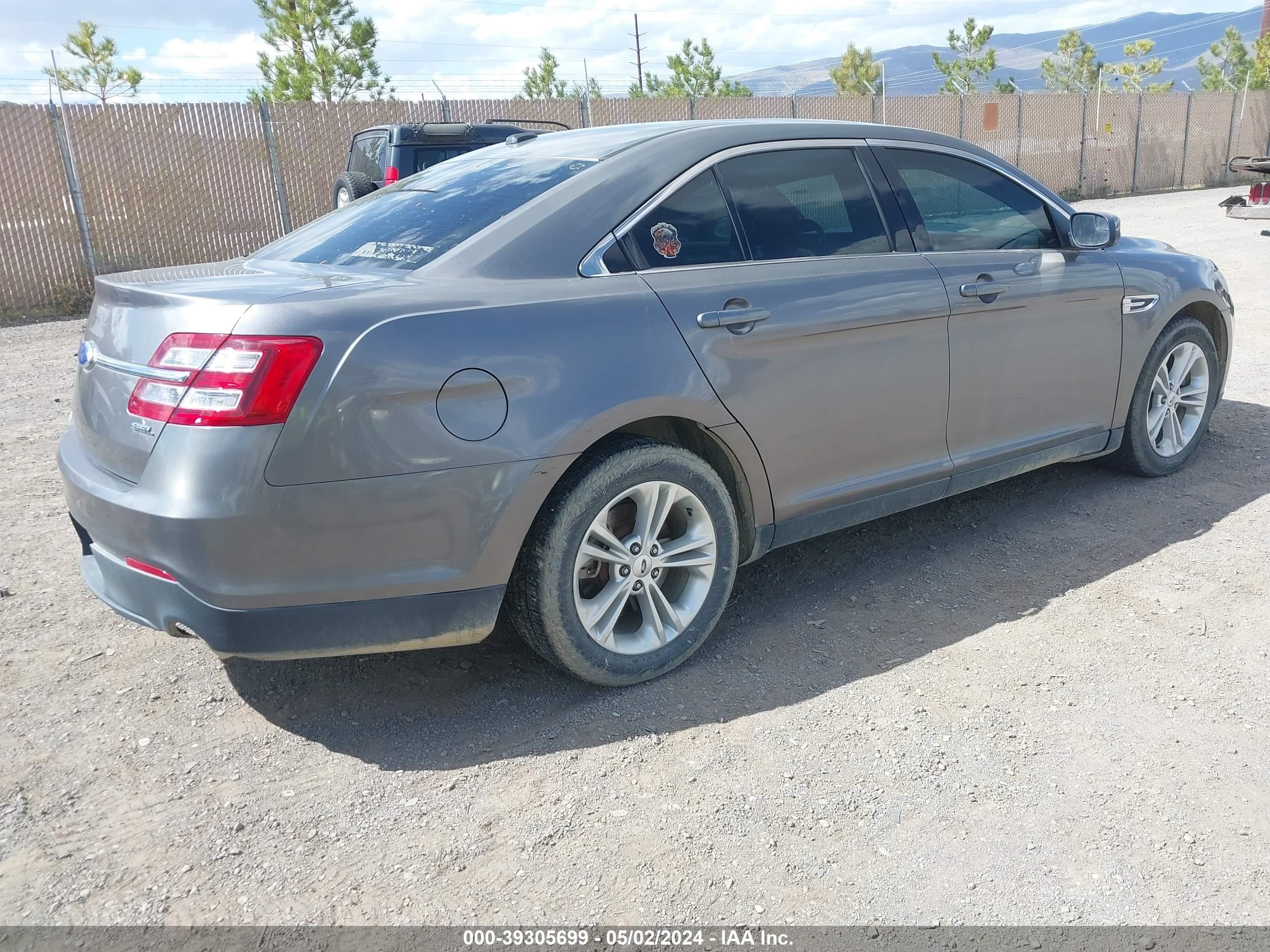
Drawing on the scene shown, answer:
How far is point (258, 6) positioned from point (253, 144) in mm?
15725

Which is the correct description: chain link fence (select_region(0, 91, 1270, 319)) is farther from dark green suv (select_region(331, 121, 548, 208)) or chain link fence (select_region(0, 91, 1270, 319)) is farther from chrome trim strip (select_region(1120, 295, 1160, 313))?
chrome trim strip (select_region(1120, 295, 1160, 313))

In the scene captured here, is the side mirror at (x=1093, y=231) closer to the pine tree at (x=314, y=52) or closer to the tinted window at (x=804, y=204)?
the tinted window at (x=804, y=204)

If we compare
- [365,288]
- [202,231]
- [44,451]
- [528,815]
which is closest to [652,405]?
[365,288]

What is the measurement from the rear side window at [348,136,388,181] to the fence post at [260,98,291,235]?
353 cm

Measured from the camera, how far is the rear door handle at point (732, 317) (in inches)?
131

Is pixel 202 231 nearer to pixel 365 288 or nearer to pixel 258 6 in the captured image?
pixel 365 288

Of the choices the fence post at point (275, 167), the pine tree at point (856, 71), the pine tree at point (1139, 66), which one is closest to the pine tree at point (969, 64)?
the pine tree at point (856, 71)

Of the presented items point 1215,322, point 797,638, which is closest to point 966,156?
point 1215,322

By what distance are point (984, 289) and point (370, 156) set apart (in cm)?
906

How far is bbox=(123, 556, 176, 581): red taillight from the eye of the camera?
2.78 m

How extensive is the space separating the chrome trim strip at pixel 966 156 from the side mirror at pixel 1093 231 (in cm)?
6

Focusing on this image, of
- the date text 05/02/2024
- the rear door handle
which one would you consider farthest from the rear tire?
the date text 05/02/2024

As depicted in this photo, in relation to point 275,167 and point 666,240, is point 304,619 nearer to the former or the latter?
point 666,240

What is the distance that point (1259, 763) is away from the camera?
286cm
